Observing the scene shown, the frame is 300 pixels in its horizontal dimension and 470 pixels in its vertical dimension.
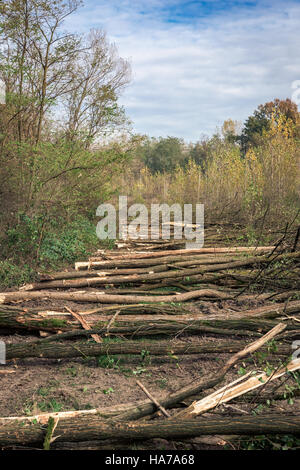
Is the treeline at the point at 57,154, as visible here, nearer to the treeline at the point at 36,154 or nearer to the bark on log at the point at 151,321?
the treeline at the point at 36,154

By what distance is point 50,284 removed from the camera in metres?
8.07

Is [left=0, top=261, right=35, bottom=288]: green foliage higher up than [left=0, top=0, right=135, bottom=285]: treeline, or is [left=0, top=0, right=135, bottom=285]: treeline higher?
[left=0, top=0, right=135, bottom=285]: treeline

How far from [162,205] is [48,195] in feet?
47.6

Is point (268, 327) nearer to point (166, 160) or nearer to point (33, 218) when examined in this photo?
point (33, 218)

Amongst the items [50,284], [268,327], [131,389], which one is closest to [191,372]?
[131,389]

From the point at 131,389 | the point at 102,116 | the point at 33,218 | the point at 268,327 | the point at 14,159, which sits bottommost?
the point at 131,389

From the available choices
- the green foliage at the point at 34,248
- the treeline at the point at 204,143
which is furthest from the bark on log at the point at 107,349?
the treeline at the point at 204,143

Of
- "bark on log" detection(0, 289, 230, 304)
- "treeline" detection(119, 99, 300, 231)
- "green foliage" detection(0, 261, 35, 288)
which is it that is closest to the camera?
"bark on log" detection(0, 289, 230, 304)
